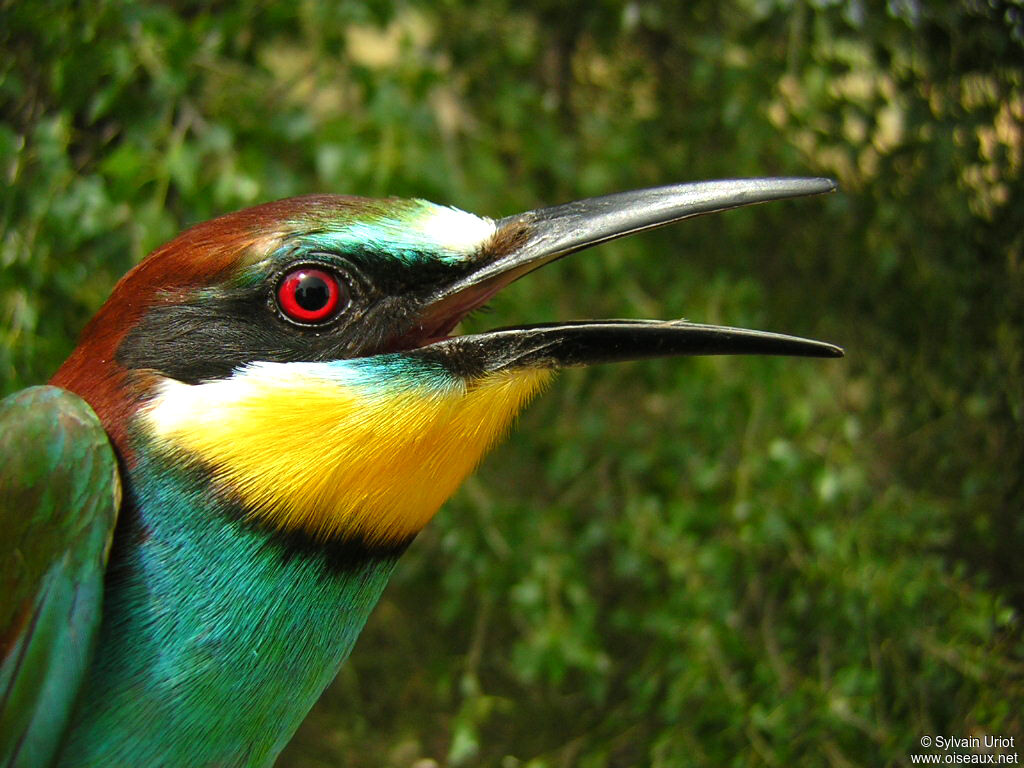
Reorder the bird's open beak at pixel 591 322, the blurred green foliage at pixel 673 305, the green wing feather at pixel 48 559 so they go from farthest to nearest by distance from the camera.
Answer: the blurred green foliage at pixel 673 305 → the bird's open beak at pixel 591 322 → the green wing feather at pixel 48 559

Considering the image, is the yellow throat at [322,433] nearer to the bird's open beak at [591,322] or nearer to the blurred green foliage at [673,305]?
the bird's open beak at [591,322]

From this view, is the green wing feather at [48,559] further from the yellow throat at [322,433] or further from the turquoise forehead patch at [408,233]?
the turquoise forehead patch at [408,233]

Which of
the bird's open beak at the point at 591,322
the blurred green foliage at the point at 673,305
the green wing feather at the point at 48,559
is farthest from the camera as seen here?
the blurred green foliage at the point at 673,305

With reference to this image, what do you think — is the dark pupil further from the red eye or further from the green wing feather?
the green wing feather

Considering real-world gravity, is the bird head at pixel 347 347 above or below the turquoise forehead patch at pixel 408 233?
below

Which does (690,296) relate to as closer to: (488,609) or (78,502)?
(488,609)

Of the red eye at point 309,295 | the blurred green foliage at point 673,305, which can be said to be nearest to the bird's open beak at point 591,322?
the red eye at point 309,295

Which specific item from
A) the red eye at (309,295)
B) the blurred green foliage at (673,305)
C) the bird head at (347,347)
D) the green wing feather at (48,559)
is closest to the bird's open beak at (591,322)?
the bird head at (347,347)

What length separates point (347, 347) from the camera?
47.3 inches

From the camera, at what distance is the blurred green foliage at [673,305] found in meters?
2.09

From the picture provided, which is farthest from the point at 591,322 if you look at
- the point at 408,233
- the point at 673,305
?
the point at 673,305

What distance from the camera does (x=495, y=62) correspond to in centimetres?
295

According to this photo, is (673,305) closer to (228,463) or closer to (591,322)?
(591,322)

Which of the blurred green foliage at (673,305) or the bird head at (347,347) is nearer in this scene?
the bird head at (347,347)
